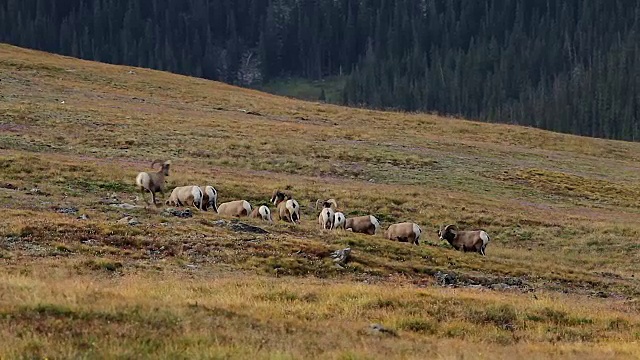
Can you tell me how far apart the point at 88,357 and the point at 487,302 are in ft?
29.1

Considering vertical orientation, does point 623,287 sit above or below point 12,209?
below

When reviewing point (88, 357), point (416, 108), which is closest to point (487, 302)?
point (88, 357)

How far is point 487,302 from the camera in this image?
14906mm

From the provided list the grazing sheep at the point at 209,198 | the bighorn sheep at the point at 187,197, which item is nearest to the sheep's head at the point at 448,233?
the grazing sheep at the point at 209,198

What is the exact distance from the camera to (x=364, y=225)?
27.2 meters

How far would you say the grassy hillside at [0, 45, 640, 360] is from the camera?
1041 centimetres

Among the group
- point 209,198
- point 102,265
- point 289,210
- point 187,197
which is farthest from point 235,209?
point 102,265

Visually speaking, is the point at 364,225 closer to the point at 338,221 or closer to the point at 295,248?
the point at 338,221

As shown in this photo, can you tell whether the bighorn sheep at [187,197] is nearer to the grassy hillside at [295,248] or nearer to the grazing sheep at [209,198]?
the grazing sheep at [209,198]

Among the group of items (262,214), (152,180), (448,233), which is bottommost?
(448,233)

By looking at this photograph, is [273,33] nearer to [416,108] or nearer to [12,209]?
[416,108]

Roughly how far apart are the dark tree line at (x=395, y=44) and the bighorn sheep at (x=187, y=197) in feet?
381

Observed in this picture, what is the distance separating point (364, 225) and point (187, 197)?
6406mm

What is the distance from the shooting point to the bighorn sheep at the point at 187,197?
26266 mm
